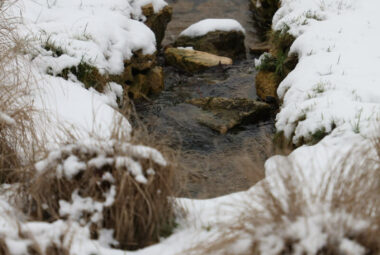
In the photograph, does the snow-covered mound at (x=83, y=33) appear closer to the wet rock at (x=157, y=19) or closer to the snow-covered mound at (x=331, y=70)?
the wet rock at (x=157, y=19)

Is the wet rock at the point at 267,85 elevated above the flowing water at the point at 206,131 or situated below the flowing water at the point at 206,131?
above

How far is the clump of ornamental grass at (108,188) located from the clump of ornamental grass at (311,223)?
0.41m

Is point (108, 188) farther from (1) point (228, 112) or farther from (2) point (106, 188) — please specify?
(1) point (228, 112)

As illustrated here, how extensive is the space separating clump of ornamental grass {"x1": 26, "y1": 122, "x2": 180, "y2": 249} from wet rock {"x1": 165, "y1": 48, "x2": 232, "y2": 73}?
4.68 meters

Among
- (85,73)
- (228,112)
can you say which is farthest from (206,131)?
(85,73)

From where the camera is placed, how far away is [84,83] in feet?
16.4

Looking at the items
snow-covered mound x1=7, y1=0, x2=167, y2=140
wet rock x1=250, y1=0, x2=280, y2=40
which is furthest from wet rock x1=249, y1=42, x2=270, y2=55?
snow-covered mound x1=7, y1=0, x2=167, y2=140

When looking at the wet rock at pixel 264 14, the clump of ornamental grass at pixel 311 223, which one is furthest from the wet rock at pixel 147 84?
the clump of ornamental grass at pixel 311 223

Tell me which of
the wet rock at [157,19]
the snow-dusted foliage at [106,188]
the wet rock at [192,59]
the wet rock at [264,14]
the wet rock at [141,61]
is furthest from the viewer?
the wet rock at [264,14]

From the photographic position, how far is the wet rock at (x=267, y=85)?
20.5 ft

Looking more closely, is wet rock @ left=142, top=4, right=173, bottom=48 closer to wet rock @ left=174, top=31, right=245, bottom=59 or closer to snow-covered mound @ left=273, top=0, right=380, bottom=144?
wet rock @ left=174, top=31, right=245, bottom=59

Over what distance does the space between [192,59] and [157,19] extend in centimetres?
89

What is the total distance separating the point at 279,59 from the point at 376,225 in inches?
156

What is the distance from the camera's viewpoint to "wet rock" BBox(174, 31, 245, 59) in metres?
8.05
